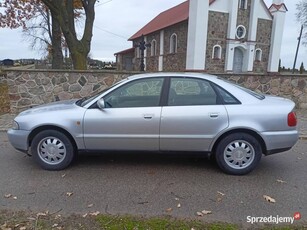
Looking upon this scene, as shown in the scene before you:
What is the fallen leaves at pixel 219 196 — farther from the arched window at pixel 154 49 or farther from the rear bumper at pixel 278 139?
the arched window at pixel 154 49

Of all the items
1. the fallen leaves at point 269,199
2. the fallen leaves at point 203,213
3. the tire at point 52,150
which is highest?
the tire at point 52,150

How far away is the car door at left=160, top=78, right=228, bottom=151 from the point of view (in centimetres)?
401

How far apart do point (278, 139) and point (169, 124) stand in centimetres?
168

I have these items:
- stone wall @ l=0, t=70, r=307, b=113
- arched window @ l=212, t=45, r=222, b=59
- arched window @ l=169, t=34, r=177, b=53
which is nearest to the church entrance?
arched window @ l=212, t=45, r=222, b=59

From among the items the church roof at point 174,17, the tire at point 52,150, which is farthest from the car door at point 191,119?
the church roof at point 174,17

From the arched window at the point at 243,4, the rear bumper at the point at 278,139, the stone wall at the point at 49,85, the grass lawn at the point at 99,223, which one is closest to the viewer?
the grass lawn at the point at 99,223

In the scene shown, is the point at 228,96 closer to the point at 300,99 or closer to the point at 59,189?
the point at 59,189

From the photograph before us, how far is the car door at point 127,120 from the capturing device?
4.06 meters

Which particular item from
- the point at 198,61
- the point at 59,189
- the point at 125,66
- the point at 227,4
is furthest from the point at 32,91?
the point at 125,66

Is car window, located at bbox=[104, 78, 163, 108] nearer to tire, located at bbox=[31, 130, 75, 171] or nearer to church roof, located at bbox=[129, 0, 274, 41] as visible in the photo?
tire, located at bbox=[31, 130, 75, 171]

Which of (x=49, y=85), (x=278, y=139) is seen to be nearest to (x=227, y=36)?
(x=49, y=85)

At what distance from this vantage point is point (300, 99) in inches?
385

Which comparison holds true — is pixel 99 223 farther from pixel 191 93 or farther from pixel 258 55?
pixel 258 55

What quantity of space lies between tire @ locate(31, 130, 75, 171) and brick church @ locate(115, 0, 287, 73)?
23471 millimetres
